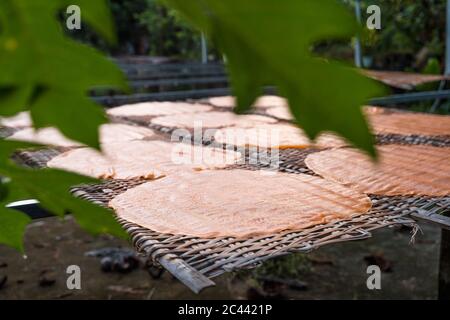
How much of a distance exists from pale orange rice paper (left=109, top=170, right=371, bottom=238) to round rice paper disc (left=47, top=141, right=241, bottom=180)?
13 centimetres

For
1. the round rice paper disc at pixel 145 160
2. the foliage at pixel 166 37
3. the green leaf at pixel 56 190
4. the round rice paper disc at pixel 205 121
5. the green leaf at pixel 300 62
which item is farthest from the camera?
the foliage at pixel 166 37

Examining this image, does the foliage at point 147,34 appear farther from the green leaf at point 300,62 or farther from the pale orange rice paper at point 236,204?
the green leaf at point 300,62

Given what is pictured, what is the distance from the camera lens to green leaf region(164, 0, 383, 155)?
0.13 metres

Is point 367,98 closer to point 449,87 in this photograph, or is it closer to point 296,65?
point 296,65

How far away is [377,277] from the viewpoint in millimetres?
2092

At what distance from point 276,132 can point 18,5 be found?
205 centimetres

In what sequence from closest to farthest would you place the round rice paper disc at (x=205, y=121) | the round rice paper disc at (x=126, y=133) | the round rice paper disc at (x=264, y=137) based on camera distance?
the round rice paper disc at (x=264, y=137) < the round rice paper disc at (x=126, y=133) < the round rice paper disc at (x=205, y=121)

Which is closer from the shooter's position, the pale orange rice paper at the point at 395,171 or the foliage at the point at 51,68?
the foliage at the point at 51,68

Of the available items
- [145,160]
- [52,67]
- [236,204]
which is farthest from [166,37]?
[52,67]

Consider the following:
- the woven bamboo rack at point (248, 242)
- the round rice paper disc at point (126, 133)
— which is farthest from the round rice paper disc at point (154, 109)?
the woven bamboo rack at point (248, 242)

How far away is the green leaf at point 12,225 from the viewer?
1.17ft

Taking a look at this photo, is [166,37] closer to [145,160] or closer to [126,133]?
[126,133]

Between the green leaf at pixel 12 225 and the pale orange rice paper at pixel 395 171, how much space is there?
103 cm

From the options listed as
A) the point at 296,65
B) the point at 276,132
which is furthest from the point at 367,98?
the point at 276,132
